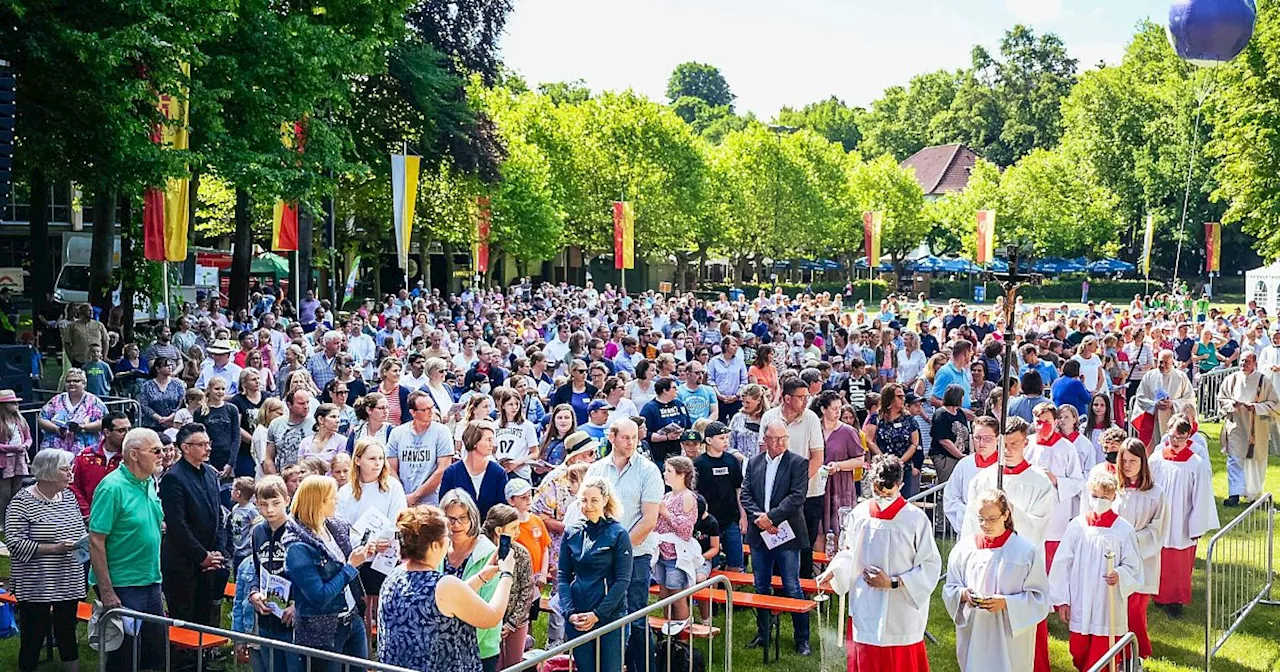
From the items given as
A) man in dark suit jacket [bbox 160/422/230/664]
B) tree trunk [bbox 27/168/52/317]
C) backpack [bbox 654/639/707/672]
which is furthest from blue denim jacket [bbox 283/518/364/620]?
tree trunk [bbox 27/168/52/317]

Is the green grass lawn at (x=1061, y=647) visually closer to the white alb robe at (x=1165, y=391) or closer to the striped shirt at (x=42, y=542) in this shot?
the striped shirt at (x=42, y=542)

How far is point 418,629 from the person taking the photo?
18.5 feet

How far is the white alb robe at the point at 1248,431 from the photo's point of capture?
47.9ft

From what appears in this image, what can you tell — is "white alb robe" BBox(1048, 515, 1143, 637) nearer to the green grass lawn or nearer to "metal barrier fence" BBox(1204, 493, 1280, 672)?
the green grass lawn

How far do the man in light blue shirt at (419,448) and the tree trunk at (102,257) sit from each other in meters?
13.6

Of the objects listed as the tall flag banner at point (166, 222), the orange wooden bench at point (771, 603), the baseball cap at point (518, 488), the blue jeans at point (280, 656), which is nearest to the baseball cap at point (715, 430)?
the orange wooden bench at point (771, 603)

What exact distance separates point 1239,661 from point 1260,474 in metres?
6.49

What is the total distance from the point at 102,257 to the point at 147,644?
1493 centimetres

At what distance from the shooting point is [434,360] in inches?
500

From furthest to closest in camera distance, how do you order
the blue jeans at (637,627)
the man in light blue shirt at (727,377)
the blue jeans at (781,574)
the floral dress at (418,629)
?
the man in light blue shirt at (727,377), the blue jeans at (781,574), the blue jeans at (637,627), the floral dress at (418,629)

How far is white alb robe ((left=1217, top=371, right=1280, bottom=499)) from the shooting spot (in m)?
14.6

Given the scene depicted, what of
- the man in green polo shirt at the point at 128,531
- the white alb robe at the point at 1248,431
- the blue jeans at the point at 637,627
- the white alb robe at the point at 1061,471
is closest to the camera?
the man in green polo shirt at the point at 128,531

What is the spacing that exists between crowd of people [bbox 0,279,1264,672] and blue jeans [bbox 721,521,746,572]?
2 centimetres

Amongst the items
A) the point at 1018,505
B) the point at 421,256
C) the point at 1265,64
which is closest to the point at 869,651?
the point at 1018,505
